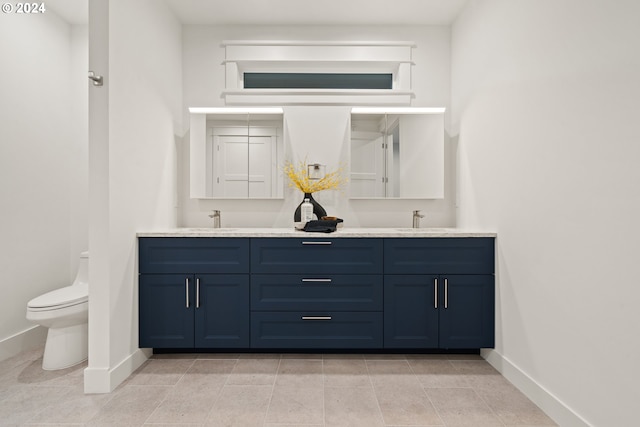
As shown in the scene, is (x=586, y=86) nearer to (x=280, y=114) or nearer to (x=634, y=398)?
(x=634, y=398)

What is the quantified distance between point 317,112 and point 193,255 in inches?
64.0

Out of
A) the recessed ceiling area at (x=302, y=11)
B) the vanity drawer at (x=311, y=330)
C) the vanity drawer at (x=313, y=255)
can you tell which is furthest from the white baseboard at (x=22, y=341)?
the recessed ceiling area at (x=302, y=11)

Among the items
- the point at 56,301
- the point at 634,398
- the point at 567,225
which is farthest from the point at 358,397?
the point at 56,301

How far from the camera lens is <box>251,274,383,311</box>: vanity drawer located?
94.3 inches

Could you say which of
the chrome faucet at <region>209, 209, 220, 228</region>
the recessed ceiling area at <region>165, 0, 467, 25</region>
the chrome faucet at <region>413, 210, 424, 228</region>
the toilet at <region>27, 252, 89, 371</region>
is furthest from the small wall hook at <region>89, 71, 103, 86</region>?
the chrome faucet at <region>413, 210, 424, 228</region>

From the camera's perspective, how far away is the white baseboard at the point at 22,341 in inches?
95.0

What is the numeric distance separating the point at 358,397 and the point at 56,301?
202 centimetres

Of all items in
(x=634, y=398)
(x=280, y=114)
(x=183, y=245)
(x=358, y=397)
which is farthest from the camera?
(x=280, y=114)

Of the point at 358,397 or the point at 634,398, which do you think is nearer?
the point at 634,398

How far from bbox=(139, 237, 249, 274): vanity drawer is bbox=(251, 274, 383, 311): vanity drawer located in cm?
20

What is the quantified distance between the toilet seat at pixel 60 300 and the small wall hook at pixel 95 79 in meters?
1.38

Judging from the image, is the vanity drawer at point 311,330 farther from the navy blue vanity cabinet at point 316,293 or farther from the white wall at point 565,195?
the white wall at point 565,195

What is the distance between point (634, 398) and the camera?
132cm

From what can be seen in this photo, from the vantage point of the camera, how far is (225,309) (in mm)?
2393
